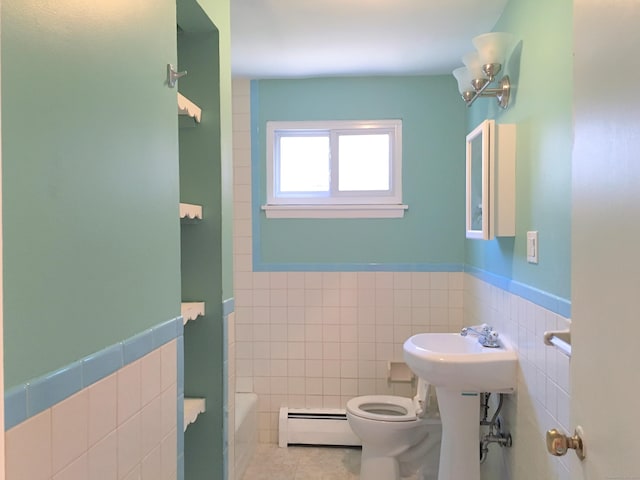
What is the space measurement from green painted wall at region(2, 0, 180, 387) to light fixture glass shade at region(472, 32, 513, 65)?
1.37 metres

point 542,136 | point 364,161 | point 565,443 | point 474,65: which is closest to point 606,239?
point 565,443

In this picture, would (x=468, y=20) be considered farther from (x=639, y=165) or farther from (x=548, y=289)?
(x=639, y=165)

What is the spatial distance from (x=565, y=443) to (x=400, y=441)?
72.3 inches

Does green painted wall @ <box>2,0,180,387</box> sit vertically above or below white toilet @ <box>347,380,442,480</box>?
above

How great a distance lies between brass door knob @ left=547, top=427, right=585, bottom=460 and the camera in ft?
3.15

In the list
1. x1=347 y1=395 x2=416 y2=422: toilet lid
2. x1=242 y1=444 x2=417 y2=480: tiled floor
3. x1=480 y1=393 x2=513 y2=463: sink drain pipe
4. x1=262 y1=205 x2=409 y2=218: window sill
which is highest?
x1=262 y1=205 x2=409 y2=218: window sill

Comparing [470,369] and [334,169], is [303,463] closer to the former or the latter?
[470,369]

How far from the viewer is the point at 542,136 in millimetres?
1838

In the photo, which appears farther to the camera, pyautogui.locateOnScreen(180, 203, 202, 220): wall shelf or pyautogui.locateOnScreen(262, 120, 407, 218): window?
pyautogui.locateOnScreen(262, 120, 407, 218): window

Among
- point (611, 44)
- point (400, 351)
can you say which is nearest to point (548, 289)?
point (611, 44)

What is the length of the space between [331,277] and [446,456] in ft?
4.59

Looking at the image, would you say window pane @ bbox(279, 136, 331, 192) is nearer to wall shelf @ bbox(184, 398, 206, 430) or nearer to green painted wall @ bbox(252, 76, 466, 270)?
green painted wall @ bbox(252, 76, 466, 270)

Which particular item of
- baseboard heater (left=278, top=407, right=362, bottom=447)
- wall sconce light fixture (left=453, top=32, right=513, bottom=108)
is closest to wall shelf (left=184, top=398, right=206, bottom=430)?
baseboard heater (left=278, top=407, right=362, bottom=447)

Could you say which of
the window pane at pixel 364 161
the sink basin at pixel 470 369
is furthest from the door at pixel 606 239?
the window pane at pixel 364 161
